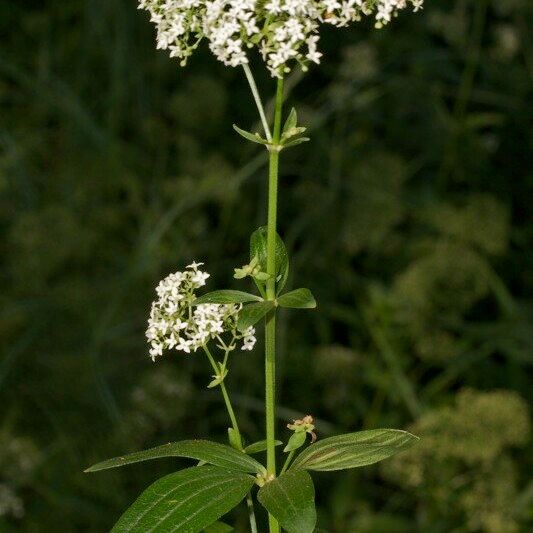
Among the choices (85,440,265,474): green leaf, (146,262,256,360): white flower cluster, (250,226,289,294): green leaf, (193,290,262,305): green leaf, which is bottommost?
(85,440,265,474): green leaf

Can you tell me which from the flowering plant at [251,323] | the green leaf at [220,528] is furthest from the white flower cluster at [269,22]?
the green leaf at [220,528]

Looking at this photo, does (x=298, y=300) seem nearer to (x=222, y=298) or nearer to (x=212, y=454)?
(x=222, y=298)

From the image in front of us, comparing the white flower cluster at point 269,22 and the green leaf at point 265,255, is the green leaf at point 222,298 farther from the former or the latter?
the white flower cluster at point 269,22

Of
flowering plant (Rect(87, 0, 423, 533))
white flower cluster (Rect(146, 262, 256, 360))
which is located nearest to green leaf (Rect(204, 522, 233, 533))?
flowering plant (Rect(87, 0, 423, 533))

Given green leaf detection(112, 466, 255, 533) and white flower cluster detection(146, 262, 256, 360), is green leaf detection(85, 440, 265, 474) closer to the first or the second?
green leaf detection(112, 466, 255, 533)

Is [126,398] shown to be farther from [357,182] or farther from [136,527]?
[136,527]

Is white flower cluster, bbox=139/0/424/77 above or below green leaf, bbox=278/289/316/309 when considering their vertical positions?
above

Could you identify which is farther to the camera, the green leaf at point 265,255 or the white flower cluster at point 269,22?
the green leaf at point 265,255
